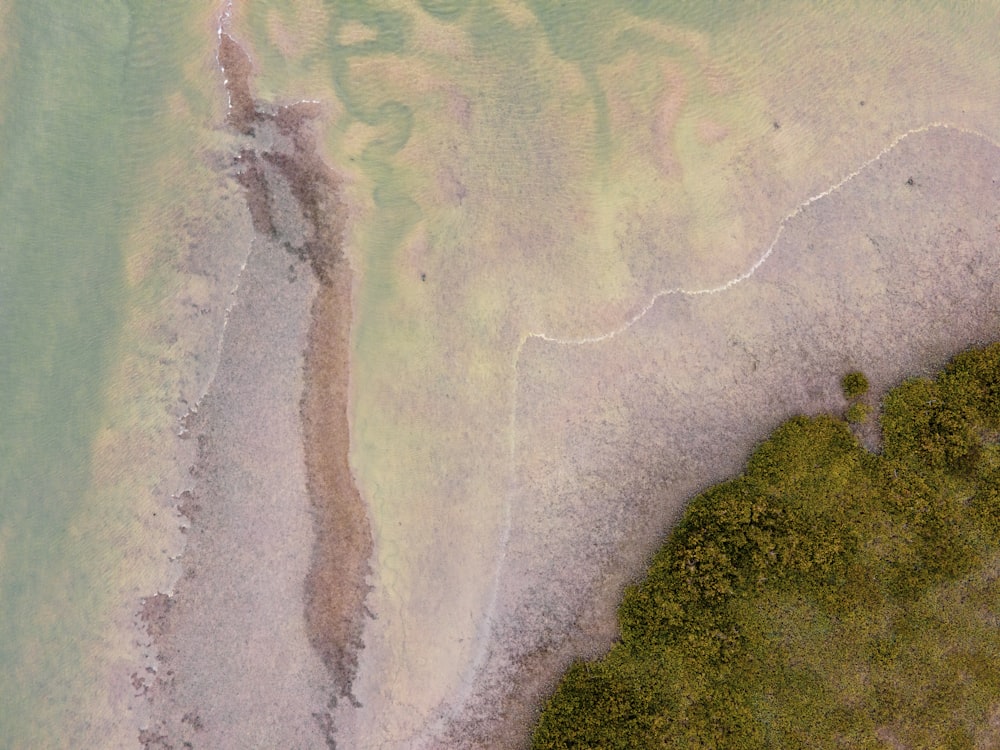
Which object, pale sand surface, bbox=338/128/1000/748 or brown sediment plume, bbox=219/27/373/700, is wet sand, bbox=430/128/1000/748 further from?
brown sediment plume, bbox=219/27/373/700

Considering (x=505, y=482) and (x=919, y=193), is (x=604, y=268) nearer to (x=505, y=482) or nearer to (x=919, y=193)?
(x=505, y=482)

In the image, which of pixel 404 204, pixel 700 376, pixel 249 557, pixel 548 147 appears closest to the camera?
pixel 249 557

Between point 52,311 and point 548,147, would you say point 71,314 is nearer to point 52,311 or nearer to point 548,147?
point 52,311

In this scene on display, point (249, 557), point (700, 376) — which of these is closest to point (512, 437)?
point (700, 376)

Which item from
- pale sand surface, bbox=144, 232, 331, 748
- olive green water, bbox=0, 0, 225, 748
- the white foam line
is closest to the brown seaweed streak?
the white foam line

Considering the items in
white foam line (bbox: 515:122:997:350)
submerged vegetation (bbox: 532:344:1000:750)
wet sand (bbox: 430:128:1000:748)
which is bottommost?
submerged vegetation (bbox: 532:344:1000:750)

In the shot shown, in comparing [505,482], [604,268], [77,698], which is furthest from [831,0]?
[77,698]
